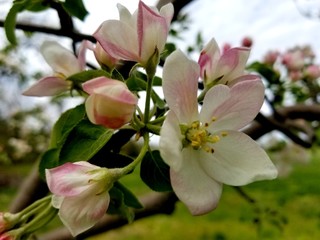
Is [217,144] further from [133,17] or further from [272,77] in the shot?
[272,77]

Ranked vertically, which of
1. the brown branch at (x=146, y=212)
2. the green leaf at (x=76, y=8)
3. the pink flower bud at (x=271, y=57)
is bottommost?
the brown branch at (x=146, y=212)

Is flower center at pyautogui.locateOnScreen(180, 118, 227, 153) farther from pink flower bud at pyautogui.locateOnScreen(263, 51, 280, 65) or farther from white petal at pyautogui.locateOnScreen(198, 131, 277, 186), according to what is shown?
pink flower bud at pyautogui.locateOnScreen(263, 51, 280, 65)

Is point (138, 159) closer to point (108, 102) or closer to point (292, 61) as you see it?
point (108, 102)

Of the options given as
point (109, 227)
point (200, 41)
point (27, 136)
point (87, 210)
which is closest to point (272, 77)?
point (200, 41)

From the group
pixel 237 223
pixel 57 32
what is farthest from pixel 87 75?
pixel 237 223

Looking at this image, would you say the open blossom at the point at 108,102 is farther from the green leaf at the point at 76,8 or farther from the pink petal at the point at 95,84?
the green leaf at the point at 76,8

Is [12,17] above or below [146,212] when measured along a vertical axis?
above

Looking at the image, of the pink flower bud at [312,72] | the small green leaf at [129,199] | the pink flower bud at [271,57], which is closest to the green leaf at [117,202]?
the small green leaf at [129,199]
